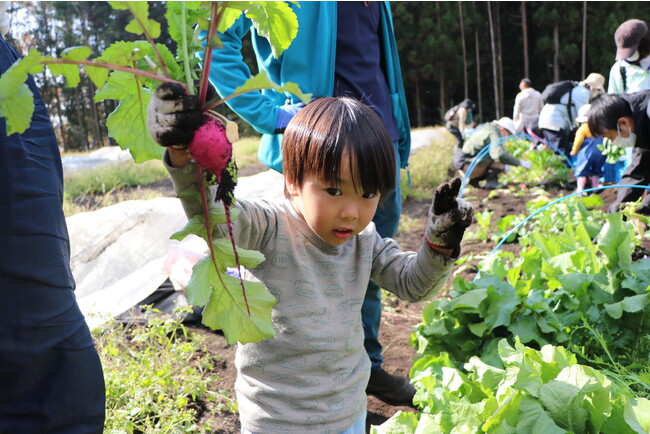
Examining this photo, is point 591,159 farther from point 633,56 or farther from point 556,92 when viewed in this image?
point 556,92

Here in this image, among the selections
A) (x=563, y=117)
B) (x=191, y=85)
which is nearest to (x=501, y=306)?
(x=191, y=85)

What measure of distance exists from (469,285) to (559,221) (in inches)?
79.3

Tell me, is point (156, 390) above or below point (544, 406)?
below

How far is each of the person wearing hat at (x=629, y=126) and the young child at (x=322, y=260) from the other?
101 inches

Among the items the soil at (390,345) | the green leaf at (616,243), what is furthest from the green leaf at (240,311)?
the green leaf at (616,243)

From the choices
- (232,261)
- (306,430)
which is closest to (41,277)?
(232,261)

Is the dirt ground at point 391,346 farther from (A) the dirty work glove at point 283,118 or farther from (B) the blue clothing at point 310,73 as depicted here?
(A) the dirty work glove at point 283,118

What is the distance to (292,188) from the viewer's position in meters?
1.29

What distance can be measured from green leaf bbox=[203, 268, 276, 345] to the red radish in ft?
0.82

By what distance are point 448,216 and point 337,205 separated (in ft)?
0.82

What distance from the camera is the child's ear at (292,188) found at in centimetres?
128

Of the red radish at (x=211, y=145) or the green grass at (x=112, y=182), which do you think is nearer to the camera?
the red radish at (x=211, y=145)

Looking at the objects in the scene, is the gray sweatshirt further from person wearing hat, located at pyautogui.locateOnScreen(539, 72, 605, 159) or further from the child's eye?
person wearing hat, located at pyautogui.locateOnScreen(539, 72, 605, 159)

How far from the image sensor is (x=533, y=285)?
2361 millimetres
